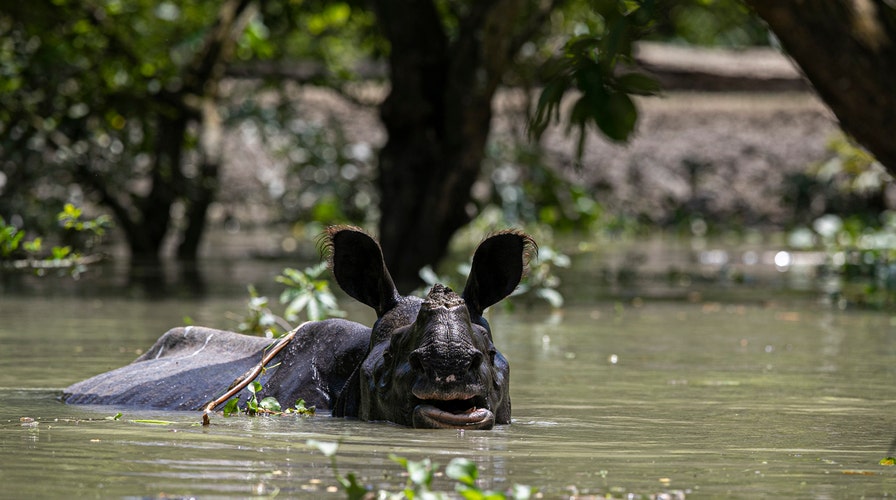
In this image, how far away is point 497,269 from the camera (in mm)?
6957

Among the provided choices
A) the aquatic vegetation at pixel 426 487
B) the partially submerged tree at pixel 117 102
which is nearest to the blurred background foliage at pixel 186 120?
the partially submerged tree at pixel 117 102

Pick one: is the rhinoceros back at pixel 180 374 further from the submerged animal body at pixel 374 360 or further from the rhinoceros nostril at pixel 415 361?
the rhinoceros nostril at pixel 415 361

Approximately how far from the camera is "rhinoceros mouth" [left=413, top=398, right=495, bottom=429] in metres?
6.16

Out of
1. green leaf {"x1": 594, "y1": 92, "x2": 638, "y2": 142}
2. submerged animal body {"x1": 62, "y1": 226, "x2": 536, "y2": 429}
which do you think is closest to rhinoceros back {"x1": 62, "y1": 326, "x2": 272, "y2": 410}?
submerged animal body {"x1": 62, "y1": 226, "x2": 536, "y2": 429}

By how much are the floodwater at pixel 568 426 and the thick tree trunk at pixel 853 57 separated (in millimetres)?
1212

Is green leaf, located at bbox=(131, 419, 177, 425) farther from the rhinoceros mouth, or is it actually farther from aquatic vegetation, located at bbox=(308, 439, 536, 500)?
aquatic vegetation, located at bbox=(308, 439, 536, 500)

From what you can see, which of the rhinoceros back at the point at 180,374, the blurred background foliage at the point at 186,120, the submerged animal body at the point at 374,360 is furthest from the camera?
the blurred background foliage at the point at 186,120

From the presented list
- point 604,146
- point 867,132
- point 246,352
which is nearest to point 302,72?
point 604,146

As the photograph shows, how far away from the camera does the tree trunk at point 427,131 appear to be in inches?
617

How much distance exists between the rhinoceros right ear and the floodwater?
1.86ft

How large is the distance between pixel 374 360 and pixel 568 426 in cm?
88

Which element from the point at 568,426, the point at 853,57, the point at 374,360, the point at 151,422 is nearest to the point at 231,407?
the point at 151,422

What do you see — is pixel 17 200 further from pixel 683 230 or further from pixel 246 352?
pixel 683 230

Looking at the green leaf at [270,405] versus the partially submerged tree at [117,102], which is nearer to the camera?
the green leaf at [270,405]
